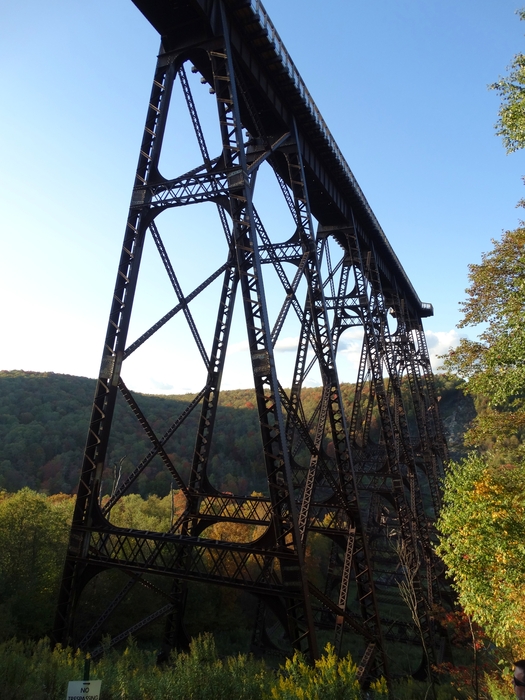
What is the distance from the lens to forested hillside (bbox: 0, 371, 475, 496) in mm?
39625

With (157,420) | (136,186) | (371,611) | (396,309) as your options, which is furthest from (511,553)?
(157,420)

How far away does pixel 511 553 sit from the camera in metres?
7.85

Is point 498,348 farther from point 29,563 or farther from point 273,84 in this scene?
point 29,563

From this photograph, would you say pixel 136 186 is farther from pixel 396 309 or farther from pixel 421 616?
pixel 396 309

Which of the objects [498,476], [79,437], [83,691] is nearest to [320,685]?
[83,691]

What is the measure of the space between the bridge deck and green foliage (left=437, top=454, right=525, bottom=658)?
8.98 m

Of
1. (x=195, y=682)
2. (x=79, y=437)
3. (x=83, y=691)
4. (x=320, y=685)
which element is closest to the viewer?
(x=83, y=691)

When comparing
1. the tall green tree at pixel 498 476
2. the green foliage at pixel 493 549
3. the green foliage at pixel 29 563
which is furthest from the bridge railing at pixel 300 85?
the green foliage at pixel 29 563

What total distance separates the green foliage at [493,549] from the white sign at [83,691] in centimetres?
707

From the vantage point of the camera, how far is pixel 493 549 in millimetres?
8398

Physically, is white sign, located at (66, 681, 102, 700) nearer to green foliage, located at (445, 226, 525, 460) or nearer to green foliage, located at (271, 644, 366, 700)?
green foliage, located at (271, 644, 366, 700)

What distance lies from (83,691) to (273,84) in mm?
10619

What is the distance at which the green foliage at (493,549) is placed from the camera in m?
7.75

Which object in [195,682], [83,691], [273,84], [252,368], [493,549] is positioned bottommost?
[195,682]
